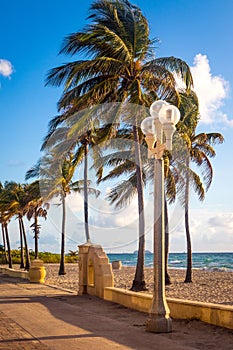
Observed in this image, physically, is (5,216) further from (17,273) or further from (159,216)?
(159,216)

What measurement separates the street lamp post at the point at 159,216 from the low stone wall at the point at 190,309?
1.01 meters

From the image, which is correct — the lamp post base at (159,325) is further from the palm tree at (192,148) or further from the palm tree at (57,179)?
the palm tree at (57,179)

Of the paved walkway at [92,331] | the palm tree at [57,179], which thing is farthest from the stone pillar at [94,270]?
the palm tree at [57,179]

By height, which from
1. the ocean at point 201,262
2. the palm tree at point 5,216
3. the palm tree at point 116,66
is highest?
the palm tree at point 116,66

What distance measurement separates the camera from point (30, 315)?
1352 centimetres

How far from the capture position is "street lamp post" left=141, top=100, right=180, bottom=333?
1012 cm

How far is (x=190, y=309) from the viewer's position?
1154 cm

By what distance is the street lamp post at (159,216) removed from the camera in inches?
398

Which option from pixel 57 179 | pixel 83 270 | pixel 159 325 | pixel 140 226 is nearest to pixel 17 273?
pixel 57 179

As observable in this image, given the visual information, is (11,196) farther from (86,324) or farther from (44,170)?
(86,324)

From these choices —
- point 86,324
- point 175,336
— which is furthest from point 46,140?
point 175,336

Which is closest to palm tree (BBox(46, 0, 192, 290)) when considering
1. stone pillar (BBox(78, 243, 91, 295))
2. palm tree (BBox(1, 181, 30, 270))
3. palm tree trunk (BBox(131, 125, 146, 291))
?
palm tree trunk (BBox(131, 125, 146, 291))

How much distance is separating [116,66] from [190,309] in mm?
11510

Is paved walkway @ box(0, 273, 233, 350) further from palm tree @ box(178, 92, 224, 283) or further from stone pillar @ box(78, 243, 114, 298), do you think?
palm tree @ box(178, 92, 224, 283)
